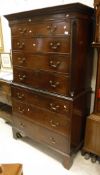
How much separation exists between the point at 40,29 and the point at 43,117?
0.98 meters

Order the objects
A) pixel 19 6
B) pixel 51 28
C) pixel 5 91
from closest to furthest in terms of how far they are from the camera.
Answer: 1. pixel 51 28
2. pixel 5 91
3. pixel 19 6

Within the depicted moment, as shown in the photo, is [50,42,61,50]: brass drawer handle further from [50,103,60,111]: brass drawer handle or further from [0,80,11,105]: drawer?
[0,80,11,105]: drawer

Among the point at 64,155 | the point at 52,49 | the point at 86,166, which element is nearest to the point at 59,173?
the point at 64,155

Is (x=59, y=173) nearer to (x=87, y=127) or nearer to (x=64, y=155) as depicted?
(x=64, y=155)

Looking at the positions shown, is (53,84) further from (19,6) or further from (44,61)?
(19,6)

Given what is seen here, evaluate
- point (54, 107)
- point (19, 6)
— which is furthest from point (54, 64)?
point (19, 6)

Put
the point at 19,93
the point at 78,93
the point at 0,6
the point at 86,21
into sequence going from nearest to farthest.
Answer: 1. the point at 86,21
2. the point at 78,93
3. the point at 19,93
4. the point at 0,6

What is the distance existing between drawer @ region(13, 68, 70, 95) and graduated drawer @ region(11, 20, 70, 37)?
A: 1.35 feet

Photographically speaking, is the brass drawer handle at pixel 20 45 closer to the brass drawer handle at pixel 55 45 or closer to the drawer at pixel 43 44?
the drawer at pixel 43 44


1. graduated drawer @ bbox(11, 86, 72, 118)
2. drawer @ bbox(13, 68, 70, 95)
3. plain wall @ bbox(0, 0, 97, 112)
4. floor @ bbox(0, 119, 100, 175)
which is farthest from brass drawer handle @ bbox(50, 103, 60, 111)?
floor @ bbox(0, 119, 100, 175)

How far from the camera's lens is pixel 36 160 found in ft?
6.76

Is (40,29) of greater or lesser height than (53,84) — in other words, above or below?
above

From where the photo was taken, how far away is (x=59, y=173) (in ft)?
6.12

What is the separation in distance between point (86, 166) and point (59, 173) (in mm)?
333
